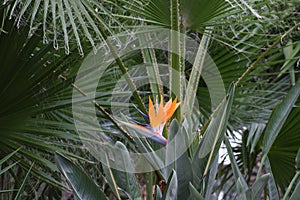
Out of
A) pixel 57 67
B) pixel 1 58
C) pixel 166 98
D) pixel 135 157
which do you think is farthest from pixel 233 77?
pixel 1 58

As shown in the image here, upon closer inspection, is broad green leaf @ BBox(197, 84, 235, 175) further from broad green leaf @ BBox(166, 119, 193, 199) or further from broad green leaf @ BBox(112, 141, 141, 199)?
broad green leaf @ BBox(112, 141, 141, 199)

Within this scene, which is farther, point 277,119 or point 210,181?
point 277,119

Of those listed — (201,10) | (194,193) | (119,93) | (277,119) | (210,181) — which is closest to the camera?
(194,193)

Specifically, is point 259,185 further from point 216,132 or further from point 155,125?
point 155,125

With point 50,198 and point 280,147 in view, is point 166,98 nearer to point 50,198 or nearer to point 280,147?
point 280,147

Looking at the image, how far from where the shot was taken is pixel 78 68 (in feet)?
5.04

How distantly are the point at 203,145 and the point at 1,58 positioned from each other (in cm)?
67

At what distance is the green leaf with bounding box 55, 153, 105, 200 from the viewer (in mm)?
1019

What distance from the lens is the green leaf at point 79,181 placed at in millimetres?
1019

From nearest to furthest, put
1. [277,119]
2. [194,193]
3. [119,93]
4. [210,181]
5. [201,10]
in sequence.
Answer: [194,193] < [210,181] < [277,119] < [201,10] < [119,93]

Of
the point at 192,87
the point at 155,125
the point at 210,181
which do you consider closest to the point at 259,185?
the point at 210,181

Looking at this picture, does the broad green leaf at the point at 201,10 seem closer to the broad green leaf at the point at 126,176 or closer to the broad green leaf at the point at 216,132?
the broad green leaf at the point at 216,132

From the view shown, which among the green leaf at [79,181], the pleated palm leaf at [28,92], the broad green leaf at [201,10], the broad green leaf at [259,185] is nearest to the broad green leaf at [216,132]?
the broad green leaf at [259,185]

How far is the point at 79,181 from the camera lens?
1.02 metres
